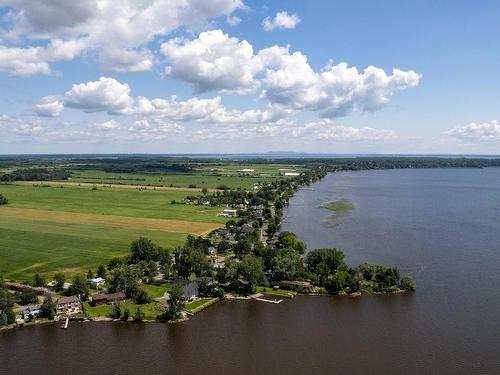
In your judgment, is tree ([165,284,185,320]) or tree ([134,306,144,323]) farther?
tree ([165,284,185,320])

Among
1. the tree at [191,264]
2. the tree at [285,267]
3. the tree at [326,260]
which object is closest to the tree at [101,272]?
the tree at [191,264]

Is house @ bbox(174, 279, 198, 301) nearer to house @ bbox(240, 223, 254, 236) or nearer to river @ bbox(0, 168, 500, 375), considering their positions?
river @ bbox(0, 168, 500, 375)

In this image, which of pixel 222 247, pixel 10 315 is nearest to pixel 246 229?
pixel 222 247

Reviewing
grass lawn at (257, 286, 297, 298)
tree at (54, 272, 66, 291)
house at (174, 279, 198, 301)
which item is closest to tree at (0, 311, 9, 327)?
tree at (54, 272, 66, 291)

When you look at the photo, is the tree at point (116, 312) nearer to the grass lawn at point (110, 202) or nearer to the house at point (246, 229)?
the house at point (246, 229)

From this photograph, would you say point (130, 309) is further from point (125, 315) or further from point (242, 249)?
point (242, 249)

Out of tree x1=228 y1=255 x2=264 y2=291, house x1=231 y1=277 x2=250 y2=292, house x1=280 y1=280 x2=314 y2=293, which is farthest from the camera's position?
house x1=231 y1=277 x2=250 y2=292

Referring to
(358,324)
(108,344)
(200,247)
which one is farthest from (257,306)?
(200,247)
